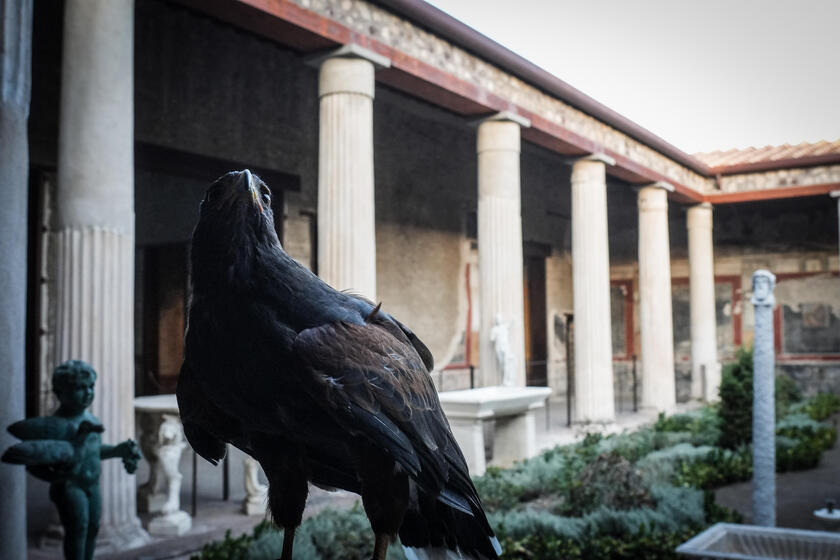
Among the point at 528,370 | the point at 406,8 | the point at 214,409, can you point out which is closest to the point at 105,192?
the point at 406,8

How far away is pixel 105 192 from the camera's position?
6230 millimetres

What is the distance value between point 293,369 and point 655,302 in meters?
16.8

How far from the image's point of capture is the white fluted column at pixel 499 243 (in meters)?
11.4

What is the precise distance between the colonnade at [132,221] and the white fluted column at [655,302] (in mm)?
2946

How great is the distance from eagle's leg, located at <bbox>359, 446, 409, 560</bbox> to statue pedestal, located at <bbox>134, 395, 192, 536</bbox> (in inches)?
228

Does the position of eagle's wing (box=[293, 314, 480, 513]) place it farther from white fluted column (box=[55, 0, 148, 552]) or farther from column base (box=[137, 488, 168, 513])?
column base (box=[137, 488, 168, 513])

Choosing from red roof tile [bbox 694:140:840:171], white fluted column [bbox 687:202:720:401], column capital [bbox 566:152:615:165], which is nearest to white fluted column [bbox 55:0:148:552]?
column capital [bbox 566:152:615:165]

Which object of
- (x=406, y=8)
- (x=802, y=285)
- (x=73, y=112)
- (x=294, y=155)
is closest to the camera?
(x=73, y=112)

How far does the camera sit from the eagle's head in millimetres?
972

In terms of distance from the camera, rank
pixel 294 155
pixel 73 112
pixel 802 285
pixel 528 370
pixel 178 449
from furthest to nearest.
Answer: pixel 802 285, pixel 528 370, pixel 294 155, pixel 178 449, pixel 73 112

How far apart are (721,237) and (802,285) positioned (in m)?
2.43

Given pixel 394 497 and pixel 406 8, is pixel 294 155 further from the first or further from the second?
pixel 394 497

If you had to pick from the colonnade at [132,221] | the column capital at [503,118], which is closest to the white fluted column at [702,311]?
the colonnade at [132,221]

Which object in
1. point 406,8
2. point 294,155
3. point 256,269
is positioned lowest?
point 256,269
